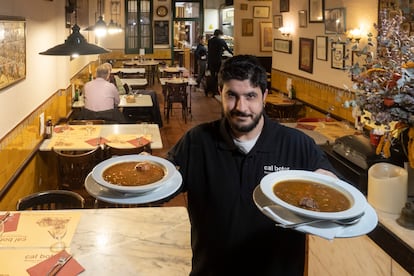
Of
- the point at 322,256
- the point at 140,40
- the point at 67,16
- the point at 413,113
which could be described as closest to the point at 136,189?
the point at 413,113

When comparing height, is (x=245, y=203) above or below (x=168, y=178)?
below

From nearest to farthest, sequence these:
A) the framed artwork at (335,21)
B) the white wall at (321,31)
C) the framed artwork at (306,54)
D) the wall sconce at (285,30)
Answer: the white wall at (321,31) < the framed artwork at (335,21) < the framed artwork at (306,54) < the wall sconce at (285,30)

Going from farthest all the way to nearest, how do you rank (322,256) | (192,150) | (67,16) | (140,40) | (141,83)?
1. (140,40)
2. (141,83)
3. (67,16)
4. (322,256)
5. (192,150)

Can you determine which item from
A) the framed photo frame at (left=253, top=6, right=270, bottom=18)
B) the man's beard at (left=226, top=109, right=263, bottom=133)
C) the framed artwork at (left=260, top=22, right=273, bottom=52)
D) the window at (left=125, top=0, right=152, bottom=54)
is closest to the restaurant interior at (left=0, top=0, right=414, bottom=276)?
the man's beard at (left=226, top=109, right=263, bottom=133)

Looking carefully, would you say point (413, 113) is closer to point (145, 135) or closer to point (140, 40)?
point (145, 135)

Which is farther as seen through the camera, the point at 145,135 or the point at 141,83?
the point at 141,83

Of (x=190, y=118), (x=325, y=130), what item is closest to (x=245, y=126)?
(x=325, y=130)

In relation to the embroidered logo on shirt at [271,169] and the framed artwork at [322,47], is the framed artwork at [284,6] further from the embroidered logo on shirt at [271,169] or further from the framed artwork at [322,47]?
the embroidered logo on shirt at [271,169]

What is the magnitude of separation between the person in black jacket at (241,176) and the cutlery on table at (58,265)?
60 cm

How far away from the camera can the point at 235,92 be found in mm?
1703

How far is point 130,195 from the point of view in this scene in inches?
61.8

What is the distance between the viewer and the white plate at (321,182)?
4.33 ft

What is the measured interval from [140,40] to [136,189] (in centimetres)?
1356

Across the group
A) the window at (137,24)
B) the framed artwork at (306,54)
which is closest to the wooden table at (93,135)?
the framed artwork at (306,54)
